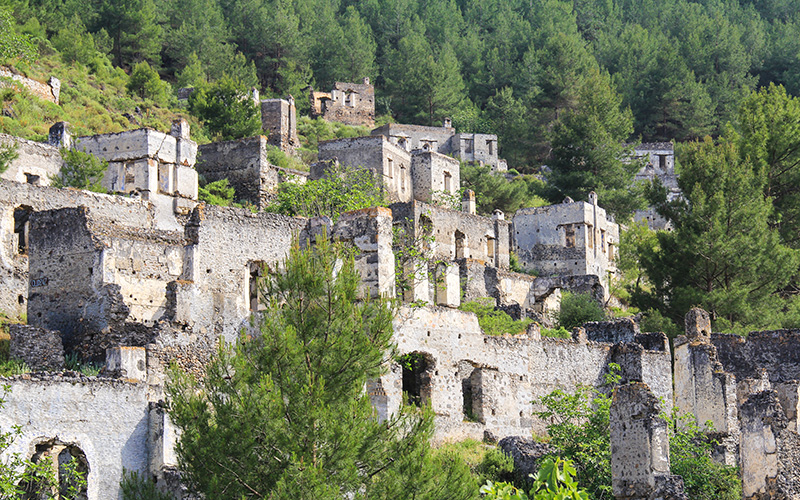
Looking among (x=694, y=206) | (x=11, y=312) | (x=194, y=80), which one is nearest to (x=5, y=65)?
(x=194, y=80)

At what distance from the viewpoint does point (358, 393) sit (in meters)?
20.2

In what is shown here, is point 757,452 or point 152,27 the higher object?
point 152,27

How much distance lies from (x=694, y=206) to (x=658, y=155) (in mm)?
33587

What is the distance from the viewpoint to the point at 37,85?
56938 mm

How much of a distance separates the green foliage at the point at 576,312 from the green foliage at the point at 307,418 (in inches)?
746

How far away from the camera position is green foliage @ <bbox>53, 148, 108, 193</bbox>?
3900cm

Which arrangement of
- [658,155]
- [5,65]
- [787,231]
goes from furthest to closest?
[658,155]
[5,65]
[787,231]

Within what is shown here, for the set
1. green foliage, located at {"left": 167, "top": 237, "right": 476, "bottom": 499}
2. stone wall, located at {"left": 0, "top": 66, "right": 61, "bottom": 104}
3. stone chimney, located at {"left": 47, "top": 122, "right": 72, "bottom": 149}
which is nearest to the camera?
green foliage, located at {"left": 167, "top": 237, "right": 476, "bottom": 499}

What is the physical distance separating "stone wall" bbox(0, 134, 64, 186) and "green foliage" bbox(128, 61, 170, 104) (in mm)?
25585

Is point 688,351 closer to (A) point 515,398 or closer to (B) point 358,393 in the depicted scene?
(A) point 515,398

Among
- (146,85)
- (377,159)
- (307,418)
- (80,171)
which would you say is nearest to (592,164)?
(377,159)

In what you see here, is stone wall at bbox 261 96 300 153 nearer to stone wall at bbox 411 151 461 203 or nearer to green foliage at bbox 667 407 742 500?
stone wall at bbox 411 151 461 203

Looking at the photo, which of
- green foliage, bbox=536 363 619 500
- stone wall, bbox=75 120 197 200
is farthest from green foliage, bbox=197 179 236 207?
green foliage, bbox=536 363 619 500

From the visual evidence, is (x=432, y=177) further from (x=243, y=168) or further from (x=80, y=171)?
(x=80, y=171)
